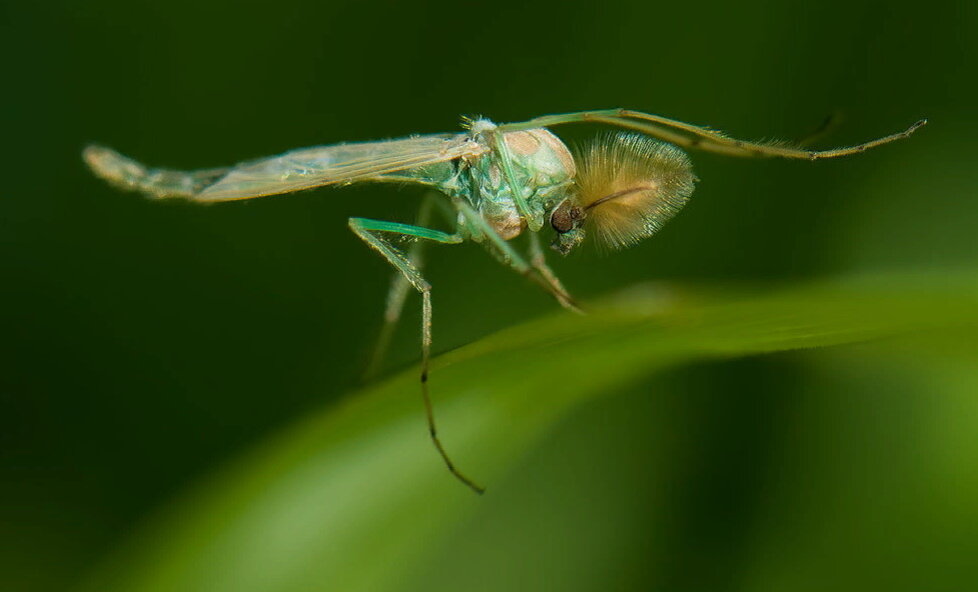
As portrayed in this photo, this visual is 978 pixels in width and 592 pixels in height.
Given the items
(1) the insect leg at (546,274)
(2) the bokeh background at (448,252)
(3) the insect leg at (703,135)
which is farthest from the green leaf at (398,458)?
(3) the insect leg at (703,135)

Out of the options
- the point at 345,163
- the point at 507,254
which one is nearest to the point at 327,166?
the point at 345,163

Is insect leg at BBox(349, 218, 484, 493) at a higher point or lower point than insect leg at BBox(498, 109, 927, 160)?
lower

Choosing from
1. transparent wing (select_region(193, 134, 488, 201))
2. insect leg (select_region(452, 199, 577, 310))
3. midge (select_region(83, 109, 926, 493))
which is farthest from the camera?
transparent wing (select_region(193, 134, 488, 201))

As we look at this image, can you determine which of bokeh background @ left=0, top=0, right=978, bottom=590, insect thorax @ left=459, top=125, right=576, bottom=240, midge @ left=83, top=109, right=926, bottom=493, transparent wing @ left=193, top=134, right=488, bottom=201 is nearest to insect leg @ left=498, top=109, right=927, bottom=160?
midge @ left=83, top=109, right=926, bottom=493

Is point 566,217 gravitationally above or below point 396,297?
above

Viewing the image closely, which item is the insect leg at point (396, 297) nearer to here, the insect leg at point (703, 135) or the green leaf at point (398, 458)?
the insect leg at point (703, 135)

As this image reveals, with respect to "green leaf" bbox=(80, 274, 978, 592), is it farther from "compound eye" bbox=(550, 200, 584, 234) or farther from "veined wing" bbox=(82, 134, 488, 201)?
"veined wing" bbox=(82, 134, 488, 201)

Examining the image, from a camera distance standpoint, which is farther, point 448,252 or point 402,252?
point 448,252

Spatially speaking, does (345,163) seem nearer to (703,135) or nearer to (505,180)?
(505,180)
